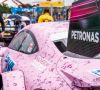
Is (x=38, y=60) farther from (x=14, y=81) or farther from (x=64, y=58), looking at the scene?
(x=64, y=58)

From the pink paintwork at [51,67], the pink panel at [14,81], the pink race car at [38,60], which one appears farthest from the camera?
the pink panel at [14,81]

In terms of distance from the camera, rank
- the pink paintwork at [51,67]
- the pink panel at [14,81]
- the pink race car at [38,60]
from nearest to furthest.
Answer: the pink paintwork at [51,67], the pink race car at [38,60], the pink panel at [14,81]

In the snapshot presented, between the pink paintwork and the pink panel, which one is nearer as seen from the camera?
the pink paintwork

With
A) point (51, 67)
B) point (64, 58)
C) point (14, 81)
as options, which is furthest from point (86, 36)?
point (14, 81)

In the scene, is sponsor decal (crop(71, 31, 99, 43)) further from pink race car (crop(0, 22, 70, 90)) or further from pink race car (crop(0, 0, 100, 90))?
pink race car (crop(0, 22, 70, 90))

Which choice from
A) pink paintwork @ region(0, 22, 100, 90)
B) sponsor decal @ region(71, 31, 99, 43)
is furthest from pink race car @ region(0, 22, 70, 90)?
sponsor decal @ region(71, 31, 99, 43)

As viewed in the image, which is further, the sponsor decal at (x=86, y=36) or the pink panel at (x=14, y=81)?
the pink panel at (x=14, y=81)

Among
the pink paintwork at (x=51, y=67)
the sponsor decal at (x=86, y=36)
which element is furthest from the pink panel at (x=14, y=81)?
the sponsor decal at (x=86, y=36)

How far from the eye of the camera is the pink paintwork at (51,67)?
4191 millimetres

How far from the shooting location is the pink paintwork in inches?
165

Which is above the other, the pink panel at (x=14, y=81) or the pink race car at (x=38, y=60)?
the pink race car at (x=38, y=60)

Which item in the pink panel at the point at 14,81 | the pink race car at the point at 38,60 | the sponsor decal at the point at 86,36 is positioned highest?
the sponsor decal at the point at 86,36

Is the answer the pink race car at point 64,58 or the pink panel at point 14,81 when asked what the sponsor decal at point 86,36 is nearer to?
the pink race car at point 64,58

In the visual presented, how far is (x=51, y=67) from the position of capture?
15.4 feet
